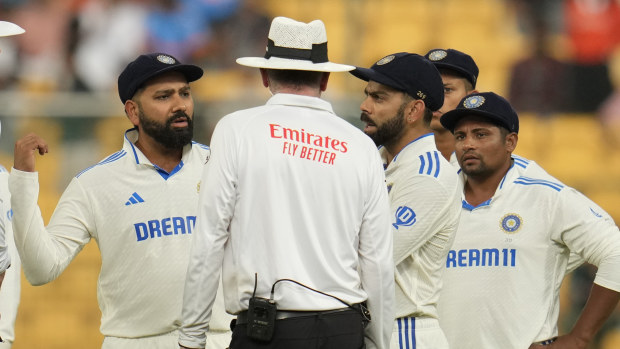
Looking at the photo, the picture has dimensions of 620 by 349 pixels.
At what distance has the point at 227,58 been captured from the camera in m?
9.81

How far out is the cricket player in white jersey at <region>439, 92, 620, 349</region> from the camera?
526 centimetres

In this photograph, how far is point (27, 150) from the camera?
443cm

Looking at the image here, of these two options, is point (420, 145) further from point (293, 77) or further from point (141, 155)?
point (141, 155)

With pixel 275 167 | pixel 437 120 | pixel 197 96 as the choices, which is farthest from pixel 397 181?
pixel 197 96

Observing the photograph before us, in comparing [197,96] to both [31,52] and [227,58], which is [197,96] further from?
[31,52]

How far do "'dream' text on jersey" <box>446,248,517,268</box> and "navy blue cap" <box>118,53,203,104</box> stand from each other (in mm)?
1619

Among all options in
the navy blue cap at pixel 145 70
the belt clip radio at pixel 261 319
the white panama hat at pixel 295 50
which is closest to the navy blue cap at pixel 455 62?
the navy blue cap at pixel 145 70

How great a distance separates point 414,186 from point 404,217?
149 millimetres

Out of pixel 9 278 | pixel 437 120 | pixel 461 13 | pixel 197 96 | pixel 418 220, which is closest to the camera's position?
pixel 418 220

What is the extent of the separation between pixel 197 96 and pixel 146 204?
4.25m

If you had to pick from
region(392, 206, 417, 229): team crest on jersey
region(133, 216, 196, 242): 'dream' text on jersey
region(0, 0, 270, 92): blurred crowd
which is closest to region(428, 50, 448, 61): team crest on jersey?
region(392, 206, 417, 229): team crest on jersey

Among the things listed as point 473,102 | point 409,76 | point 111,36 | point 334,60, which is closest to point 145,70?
point 409,76

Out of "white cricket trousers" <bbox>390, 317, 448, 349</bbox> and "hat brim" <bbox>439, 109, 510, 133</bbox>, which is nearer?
"white cricket trousers" <bbox>390, 317, 448, 349</bbox>

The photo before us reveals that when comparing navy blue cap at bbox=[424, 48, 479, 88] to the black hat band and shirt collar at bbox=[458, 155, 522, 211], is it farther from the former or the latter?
the black hat band
